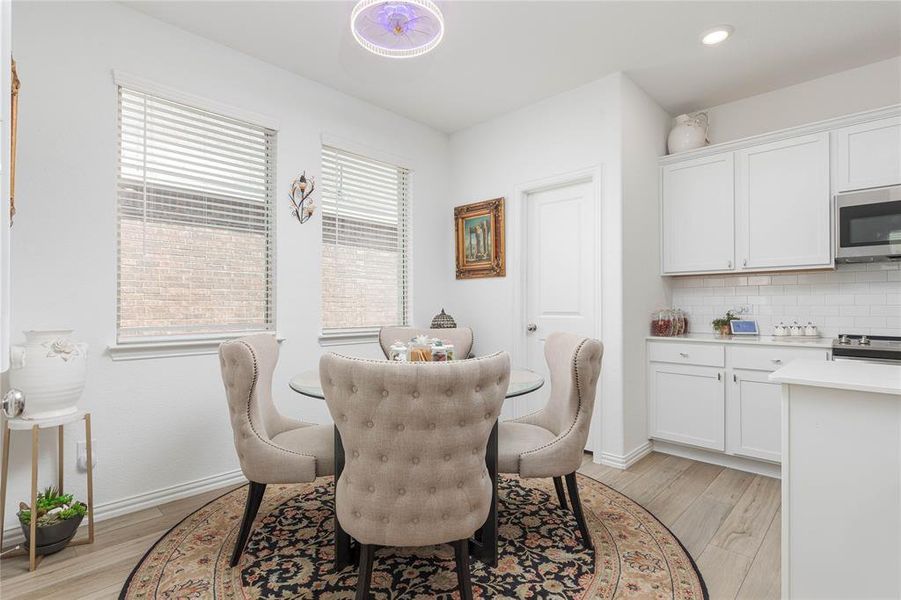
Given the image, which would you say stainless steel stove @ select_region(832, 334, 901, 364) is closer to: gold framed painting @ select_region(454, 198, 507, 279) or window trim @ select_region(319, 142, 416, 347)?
gold framed painting @ select_region(454, 198, 507, 279)

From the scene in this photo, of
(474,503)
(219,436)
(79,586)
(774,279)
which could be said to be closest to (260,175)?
(219,436)

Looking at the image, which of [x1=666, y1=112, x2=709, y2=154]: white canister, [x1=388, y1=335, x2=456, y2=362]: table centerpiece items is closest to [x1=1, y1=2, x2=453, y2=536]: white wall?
[x1=388, y1=335, x2=456, y2=362]: table centerpiece items

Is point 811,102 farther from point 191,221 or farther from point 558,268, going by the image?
point 191,221

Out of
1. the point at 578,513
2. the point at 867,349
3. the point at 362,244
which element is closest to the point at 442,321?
the point at 362,244

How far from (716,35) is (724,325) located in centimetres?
204

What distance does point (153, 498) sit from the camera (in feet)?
8.49

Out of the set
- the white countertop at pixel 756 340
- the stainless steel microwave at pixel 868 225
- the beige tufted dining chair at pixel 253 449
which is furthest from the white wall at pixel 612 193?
the beige tufted dining chair at pixel 253 449

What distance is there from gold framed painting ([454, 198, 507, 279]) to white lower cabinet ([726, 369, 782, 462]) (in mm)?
1933

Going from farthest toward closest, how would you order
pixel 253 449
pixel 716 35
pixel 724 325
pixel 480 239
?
pixel 480 239
pixel 724 325
pixel 716 35
pixel 253 449

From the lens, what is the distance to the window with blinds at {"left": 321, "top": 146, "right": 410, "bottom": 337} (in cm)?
354

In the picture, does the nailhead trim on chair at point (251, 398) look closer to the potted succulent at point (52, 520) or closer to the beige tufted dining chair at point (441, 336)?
the potted succulent at point (52, 520)

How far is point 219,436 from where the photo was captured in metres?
2.87

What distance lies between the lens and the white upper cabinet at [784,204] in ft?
9.99

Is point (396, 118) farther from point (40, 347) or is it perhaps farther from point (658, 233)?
point (40, 347)
